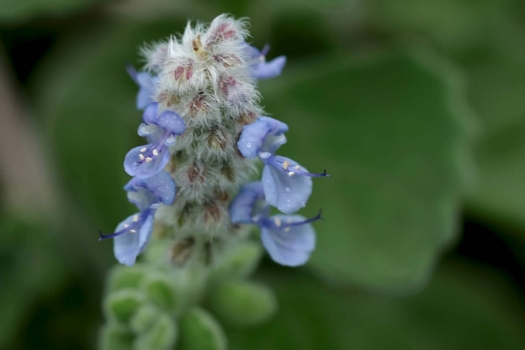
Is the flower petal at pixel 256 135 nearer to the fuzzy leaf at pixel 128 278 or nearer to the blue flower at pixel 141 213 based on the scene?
the blue flower at pixel 141 213

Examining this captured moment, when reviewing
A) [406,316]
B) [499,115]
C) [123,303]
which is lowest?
[406,316]

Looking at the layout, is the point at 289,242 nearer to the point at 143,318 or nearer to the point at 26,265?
the point at 143,318

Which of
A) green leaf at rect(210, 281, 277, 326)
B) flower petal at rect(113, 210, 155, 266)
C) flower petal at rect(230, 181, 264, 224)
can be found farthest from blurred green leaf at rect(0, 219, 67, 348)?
flower petal at rect(230, 181, 264, 224)

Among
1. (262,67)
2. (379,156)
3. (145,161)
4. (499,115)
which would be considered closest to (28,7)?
(262,67)

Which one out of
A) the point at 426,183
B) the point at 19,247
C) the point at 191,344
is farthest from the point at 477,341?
the point at 19,247

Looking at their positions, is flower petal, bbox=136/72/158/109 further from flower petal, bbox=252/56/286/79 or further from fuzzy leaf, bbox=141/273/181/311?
fuzzy leaf, bbox=141/273/181/311

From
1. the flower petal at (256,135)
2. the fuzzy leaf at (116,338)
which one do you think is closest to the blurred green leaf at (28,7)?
the fuzzy leaf at (116,338)

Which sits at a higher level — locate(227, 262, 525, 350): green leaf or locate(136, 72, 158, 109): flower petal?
locate(136, 72, 158, 109): flower petal
